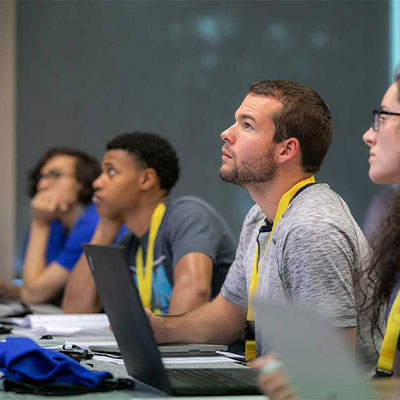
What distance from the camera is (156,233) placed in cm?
289

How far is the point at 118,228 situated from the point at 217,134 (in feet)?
6.20

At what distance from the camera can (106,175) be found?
310 centimetres

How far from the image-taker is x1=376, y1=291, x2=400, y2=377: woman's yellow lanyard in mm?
1483

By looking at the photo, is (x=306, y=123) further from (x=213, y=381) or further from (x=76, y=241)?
(x=76, y=241)

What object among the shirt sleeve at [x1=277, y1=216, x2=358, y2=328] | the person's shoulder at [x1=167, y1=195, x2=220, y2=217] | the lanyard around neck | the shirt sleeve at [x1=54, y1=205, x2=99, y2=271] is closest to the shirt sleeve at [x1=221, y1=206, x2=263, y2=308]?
the lanyard around neck

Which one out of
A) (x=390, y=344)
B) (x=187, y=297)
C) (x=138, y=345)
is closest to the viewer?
(x=138, y=345)

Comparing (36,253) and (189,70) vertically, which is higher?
(189,70)

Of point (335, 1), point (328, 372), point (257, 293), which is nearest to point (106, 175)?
point (257, 293)

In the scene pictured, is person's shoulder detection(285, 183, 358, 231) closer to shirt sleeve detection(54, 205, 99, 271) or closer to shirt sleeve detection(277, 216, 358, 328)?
shirt sleeve detection(277, 216, 358, 328)

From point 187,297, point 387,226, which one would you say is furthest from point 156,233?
point 387,226

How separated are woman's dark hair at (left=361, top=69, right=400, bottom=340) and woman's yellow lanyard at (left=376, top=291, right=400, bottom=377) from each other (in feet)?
0.26

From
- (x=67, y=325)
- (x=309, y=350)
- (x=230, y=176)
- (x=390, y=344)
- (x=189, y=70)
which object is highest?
(x=189, y=70)

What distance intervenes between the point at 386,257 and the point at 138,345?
1.93 ft

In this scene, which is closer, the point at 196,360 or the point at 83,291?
the point at 196,360
